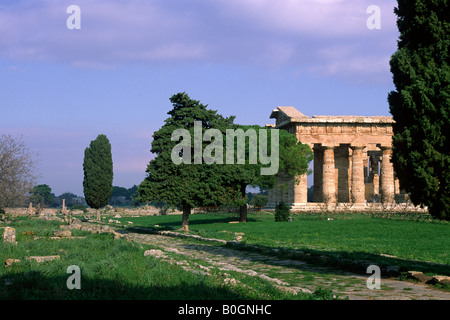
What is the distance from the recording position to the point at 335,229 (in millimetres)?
31672

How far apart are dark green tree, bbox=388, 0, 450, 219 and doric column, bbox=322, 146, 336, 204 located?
145 ft

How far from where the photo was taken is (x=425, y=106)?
1391 centimetres

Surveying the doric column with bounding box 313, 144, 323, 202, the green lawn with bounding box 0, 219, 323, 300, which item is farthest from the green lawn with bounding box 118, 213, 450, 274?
the doric column with bounding box 313, 144, 323, 202

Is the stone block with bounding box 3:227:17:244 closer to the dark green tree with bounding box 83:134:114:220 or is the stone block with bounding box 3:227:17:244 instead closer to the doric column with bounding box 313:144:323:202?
the dark green tree with bounding box 83:134:114:220

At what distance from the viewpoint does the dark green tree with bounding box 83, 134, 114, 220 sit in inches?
2525

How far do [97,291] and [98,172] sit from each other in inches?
2214

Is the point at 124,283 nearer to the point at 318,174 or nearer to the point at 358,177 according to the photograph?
the point at 358,177

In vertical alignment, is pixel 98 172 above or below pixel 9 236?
above

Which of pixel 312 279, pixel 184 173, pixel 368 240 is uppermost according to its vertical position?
pixel 184 173

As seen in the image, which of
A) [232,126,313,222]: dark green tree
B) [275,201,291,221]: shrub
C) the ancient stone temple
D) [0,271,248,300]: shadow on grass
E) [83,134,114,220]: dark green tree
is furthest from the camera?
[83,134,114,220]: dark green tree

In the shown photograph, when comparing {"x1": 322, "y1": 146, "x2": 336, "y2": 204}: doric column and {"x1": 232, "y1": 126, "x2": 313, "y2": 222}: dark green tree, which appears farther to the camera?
{"x1": 322, "y1": 146, "x2": 336, "y2": 204}: doric column

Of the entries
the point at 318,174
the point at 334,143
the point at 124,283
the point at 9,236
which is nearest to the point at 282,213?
the point at 334,143

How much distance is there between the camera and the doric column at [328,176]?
58.7 meters

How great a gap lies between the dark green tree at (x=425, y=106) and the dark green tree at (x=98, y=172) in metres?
54.2
